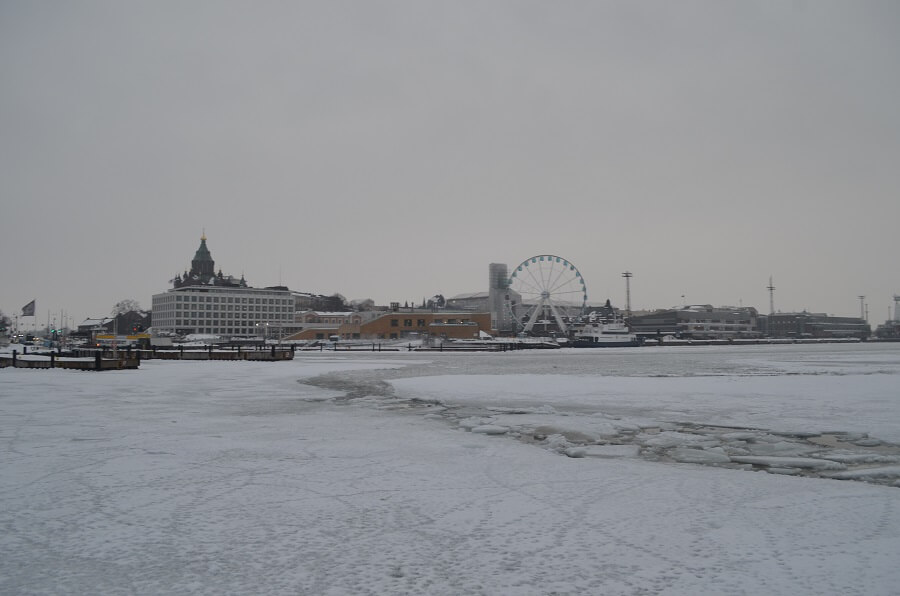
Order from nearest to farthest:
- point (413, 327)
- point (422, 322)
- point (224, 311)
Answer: point (422, 322)
point (413, 327)
point (224, 311)

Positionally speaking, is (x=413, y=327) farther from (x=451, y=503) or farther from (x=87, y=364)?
(x=451, y=503)

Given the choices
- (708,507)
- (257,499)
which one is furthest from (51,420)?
(708,507)

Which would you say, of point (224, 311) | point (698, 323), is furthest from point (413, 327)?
point (698, 323)

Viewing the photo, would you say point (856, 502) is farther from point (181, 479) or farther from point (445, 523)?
point (181, 479)

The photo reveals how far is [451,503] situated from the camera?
305 inches

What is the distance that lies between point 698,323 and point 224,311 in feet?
453

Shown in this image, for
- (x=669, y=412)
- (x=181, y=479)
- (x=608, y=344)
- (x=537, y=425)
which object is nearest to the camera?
A: (x=181, y=479)

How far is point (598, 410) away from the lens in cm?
1806

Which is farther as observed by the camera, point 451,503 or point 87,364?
point 87,364

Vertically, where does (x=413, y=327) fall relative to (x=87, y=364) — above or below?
above

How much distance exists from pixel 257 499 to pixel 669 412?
42.1 feet

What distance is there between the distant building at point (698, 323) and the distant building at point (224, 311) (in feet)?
342

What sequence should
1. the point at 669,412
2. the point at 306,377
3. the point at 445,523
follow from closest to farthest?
the point at 445,523, the point at 669,412, the point at 306,377

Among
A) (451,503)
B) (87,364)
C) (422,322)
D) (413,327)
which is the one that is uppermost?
(422,322)
